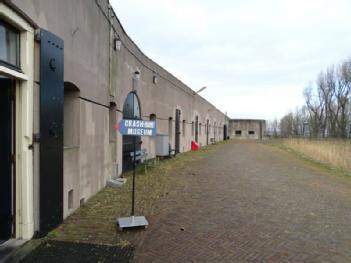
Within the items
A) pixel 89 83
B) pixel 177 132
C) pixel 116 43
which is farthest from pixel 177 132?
pixel 89 83

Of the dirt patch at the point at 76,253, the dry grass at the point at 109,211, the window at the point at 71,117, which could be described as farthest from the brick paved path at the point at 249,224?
the window at the point at 71,117

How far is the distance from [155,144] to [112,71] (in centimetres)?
662

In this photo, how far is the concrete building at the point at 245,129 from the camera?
241 ft

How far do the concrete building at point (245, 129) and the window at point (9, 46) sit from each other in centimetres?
6953

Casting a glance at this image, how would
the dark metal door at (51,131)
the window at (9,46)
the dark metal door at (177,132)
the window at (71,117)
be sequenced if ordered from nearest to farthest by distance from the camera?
1. the window at (9,46)
2. the dark metal door at (51,131)
3. the window at (71,117)
4. the dark metal door at (177,132)

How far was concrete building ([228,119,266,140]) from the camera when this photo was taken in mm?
73500

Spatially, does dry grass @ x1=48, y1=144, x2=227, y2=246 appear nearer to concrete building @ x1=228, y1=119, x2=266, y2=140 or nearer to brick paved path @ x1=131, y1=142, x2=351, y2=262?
brick paved path @ x1=131, y1=142, x2=351, y2=262

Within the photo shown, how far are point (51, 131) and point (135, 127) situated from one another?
4.39 feet

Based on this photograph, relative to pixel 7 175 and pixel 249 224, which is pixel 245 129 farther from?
pixel 7 175

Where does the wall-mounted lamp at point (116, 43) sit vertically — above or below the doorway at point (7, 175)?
above

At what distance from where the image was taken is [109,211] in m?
6.31

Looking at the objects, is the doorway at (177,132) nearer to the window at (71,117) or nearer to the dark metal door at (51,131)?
the window at (71,117)

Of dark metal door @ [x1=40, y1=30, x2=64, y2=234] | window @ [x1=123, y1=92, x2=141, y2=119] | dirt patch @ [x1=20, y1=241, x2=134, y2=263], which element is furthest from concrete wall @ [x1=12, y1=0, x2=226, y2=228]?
dirt patch @ [x1=20, y1=241, x2=134, y2=263]

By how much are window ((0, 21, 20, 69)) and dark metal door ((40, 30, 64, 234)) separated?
389 mm
